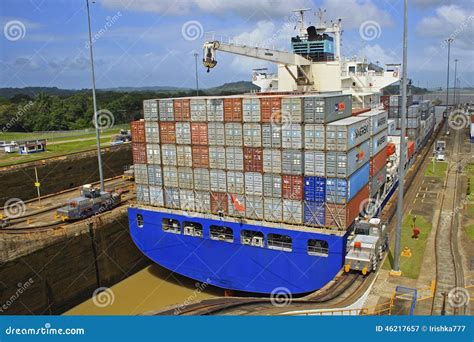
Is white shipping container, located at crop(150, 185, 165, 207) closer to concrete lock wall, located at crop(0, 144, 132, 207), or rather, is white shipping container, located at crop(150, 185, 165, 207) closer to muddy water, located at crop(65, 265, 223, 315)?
muddy water, located at crop(65, 265, 223, 315)

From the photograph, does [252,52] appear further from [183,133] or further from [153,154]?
[153,154]

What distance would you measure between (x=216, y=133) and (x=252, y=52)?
675cm

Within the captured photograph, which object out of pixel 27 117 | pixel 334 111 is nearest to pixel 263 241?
pixel 334 111

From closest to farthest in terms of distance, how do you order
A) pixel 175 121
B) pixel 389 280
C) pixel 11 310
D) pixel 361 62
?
pixel 389 280 < pixel 11 310 < pixel 175 121 < pixel 361 62

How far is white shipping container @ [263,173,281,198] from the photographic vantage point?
23.9m

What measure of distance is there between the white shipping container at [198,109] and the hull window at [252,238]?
294 inches

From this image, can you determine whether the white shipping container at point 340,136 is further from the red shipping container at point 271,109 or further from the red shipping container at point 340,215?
the red shipping container at point 340,215

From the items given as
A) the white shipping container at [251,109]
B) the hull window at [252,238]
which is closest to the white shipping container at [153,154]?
the white shipping container at [251,109]

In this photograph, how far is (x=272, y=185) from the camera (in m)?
24.0

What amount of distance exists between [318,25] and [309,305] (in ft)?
105

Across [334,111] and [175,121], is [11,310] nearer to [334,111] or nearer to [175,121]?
[175,121]

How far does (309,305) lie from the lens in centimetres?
1742

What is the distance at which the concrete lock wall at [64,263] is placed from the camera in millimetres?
25438

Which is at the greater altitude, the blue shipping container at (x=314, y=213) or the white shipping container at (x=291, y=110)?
the white shipping container at (x=291, y=110)
